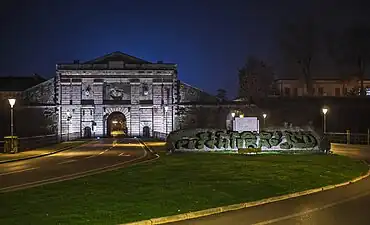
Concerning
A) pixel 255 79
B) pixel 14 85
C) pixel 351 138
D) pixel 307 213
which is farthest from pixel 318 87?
pixel 307 213

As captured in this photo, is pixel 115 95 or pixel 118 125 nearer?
pixel 115 95

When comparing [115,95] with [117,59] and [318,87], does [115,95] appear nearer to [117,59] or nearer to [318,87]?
[117,59]

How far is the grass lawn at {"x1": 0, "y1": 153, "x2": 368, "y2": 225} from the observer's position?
14.5 metres

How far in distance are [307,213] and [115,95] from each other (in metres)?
86.7

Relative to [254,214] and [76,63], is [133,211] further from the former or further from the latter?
[76,63]

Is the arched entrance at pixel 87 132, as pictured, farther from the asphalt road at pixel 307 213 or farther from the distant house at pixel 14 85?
the asphalt road at pixel 307 213

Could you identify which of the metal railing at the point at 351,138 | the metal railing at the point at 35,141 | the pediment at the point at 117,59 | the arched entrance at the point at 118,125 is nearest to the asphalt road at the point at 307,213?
the metal railing at the point at 35,141

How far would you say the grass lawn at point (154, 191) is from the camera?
14.5 meters

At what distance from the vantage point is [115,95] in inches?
3952

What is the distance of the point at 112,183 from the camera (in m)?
21.0

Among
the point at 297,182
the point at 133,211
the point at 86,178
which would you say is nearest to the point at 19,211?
the point at 133,211

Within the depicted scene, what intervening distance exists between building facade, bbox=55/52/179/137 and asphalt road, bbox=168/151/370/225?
3224 inches

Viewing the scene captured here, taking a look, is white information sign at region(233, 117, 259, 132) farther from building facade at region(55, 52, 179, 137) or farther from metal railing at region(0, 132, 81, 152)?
building facade at region(55, 52, 179, 137)

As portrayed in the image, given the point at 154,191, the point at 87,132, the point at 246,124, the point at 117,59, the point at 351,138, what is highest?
the point at 117,59
